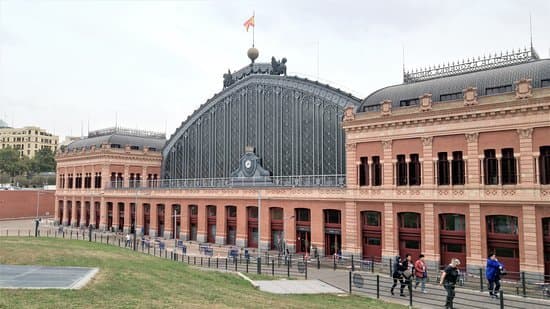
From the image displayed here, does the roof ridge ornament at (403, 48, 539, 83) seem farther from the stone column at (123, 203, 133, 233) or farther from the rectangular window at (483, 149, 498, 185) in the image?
the stone column at (123, 203, 133, 233)

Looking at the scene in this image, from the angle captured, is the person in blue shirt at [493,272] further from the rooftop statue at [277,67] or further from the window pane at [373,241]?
the rooftop statue at [277,67]

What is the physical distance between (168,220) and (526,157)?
46.0 meters

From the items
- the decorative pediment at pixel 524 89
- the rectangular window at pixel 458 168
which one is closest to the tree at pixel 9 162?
the rectangular window at pixel 458 168

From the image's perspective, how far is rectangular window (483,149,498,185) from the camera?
3362cm

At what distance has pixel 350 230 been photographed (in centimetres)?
4162

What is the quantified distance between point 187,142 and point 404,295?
173ft

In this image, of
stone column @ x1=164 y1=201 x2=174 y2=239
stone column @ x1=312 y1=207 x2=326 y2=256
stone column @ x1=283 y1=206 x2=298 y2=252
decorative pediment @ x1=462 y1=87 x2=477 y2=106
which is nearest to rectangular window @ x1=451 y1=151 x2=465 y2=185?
decorative pediment @ x1=462 y1=87 x2=477 y2=106

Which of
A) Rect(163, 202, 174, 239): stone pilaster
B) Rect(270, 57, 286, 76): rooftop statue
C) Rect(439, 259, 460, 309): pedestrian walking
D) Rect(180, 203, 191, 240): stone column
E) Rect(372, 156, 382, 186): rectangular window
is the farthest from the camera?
Rect(163, 202, 174, 239): stone pilaster

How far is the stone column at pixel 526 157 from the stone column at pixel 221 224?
3346 cm

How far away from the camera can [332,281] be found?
98.2ft

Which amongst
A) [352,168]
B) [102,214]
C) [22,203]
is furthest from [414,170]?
[22,203]

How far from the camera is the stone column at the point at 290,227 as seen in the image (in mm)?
46969

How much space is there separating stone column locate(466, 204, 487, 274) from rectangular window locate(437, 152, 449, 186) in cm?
302

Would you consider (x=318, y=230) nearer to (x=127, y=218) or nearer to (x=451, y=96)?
(x=451, y=96)
